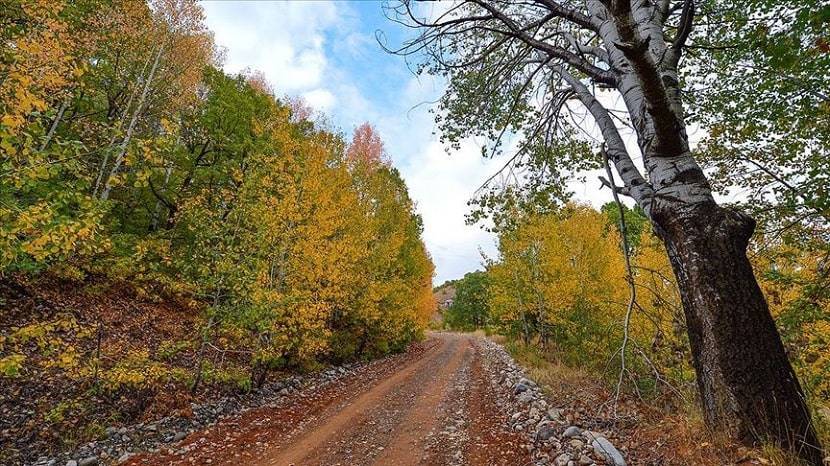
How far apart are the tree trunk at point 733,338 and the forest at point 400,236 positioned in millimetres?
15

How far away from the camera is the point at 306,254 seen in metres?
9.44

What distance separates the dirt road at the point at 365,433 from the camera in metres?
5.50

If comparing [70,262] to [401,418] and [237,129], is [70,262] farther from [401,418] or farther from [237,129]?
[401,418]

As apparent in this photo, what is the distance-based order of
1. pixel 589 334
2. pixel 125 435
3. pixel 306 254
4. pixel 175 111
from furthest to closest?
pixel 175 111, pixel 589 334, pixel 306 254, pixel 125 435

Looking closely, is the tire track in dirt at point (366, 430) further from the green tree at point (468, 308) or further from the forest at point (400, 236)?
the green tree at point (468, 308)

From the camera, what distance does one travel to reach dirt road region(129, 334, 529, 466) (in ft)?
18.0

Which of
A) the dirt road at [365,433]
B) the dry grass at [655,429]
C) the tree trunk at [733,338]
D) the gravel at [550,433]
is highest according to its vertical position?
the tree trunk at [733,338]

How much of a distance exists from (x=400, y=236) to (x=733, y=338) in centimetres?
1520

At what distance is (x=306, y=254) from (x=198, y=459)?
4.85 meters

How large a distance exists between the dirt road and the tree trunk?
327 cm

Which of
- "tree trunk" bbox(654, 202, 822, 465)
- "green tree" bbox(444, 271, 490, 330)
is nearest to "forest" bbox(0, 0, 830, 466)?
"tree trunk" bbox(654, 202, 822, 465)

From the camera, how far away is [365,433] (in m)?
6.64

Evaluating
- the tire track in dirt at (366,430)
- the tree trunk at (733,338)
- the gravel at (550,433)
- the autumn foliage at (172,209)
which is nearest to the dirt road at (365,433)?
the tire track in dirt at (366,430)

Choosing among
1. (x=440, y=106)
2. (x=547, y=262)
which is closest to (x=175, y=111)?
(x=440, y=106)
